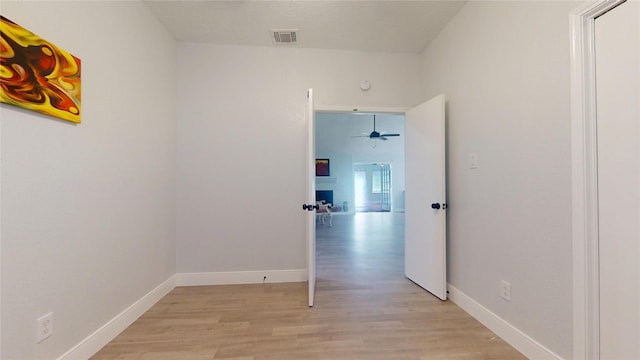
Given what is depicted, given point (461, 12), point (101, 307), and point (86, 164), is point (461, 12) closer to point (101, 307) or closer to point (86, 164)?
point (86, 164)

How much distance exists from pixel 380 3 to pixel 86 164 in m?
2.50

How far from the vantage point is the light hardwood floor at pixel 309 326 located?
5.38 ft

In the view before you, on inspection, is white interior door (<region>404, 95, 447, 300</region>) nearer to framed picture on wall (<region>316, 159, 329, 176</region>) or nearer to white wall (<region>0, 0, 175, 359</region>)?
white wall (<region>0, 0, 175, 359</region>)

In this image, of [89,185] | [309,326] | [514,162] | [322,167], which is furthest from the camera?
[322,167]

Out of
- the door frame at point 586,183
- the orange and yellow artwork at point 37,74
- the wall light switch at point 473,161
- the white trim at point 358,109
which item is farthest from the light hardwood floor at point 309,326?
the white trim at point 358,109

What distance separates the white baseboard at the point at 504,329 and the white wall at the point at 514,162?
5 centimetres

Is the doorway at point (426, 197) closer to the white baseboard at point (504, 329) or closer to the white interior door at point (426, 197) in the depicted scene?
the white interior door at point (426, 197)

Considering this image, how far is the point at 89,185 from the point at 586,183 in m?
2.85

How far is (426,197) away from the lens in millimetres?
2555

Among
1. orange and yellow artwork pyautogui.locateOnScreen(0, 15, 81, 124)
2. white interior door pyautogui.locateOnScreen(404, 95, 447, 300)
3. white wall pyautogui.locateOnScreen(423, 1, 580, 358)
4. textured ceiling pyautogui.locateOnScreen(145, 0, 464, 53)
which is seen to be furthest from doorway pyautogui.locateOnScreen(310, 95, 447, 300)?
orange and yellow artwork pyautogui.locateOnScreen(0, 15, 81, 124)

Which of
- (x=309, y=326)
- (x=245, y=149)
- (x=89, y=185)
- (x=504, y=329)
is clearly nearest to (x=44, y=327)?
(x=89, y=185)

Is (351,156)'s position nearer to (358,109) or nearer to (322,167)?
(322,167)

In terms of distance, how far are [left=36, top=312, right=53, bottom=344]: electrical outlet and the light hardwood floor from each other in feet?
1.34

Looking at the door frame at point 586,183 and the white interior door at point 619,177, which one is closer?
the white interior door at point 619,177
